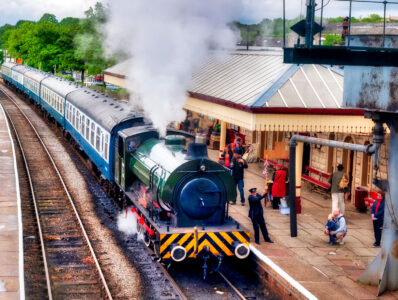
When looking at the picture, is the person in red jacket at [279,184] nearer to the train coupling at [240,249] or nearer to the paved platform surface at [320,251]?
the paved platform surface at [320,251]

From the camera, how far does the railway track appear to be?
1053 cm

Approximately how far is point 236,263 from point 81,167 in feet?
39.0

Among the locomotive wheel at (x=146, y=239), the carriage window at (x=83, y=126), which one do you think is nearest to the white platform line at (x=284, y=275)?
the locomotive wheel at (x=146, y=239)

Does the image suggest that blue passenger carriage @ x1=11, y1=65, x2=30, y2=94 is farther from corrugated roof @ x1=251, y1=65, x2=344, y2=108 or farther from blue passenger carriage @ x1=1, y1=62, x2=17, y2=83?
corrugated roof @ x1=251, y1=65, x2=344, y2=108

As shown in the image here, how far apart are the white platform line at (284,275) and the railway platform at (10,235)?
15.1ft

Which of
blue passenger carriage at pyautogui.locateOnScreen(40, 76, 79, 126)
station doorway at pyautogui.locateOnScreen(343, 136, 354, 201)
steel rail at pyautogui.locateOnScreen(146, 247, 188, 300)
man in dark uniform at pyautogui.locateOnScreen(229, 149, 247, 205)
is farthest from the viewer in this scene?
blue passenger carriage at pyautogui.locateOnScreen(40, 76, 79, 126)

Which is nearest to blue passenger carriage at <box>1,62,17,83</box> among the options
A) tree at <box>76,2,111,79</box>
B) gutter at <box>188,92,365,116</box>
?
tree at <box>76,2,111,79</box>

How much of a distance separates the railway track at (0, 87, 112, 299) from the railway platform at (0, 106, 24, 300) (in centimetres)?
33

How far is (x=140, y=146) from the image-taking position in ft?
44.5

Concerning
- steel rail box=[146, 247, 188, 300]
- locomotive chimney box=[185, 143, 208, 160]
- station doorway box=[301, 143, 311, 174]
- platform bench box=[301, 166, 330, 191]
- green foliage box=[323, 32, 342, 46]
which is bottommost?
steel rail box=[146, 247, 188, 300]

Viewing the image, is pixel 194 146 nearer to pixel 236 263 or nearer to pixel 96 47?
pixel 236 263

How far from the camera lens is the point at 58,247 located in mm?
12930

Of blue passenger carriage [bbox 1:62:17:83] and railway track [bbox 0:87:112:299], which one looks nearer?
railway track [bbox 0:87:112:299]

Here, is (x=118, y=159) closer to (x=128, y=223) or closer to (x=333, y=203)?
(x=128, y=223)
